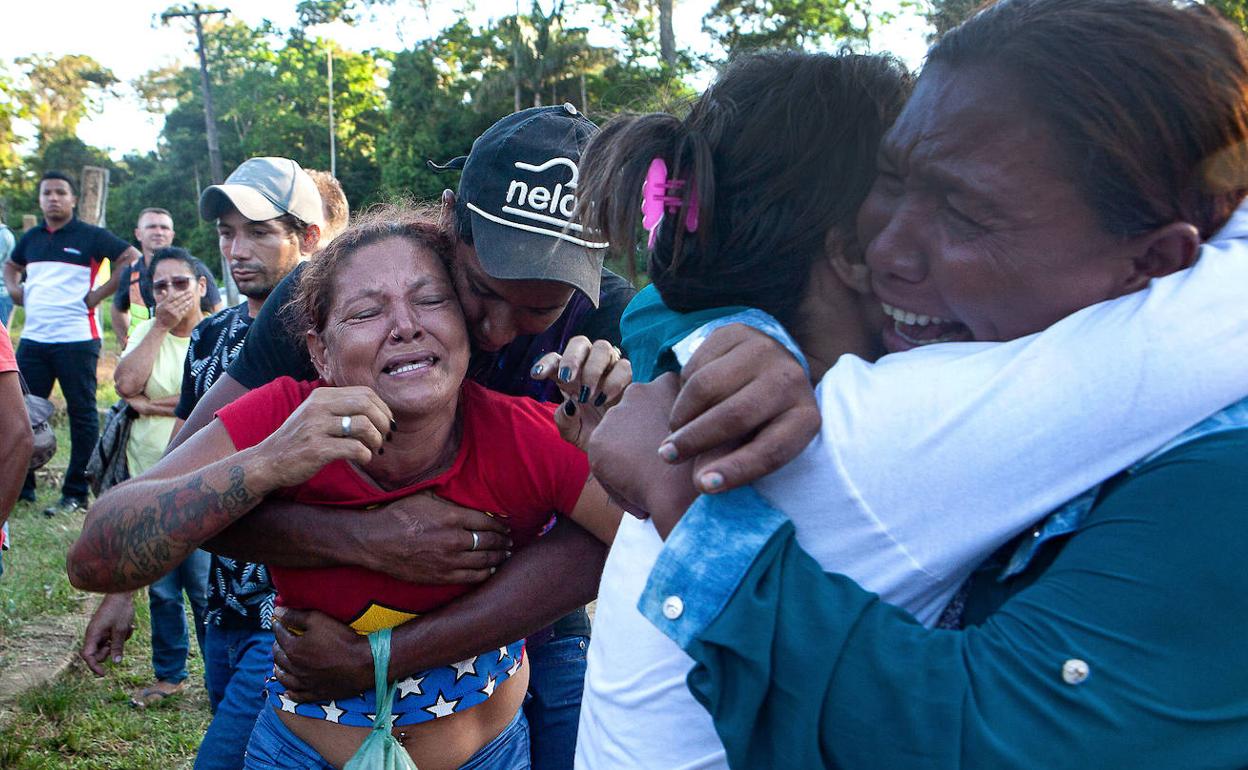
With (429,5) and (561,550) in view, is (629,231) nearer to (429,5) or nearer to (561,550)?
(561,550)

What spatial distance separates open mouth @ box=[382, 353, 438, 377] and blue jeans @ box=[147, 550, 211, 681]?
3440 millimetres

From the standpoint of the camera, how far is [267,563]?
2199mm

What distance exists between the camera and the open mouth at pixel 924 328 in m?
1.27

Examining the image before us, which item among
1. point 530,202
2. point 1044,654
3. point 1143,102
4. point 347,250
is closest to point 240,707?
point 347,250

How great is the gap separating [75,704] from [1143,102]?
18.8ft

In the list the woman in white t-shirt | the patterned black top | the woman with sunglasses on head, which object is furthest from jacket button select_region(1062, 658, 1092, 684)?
the woman with sunglasses on head

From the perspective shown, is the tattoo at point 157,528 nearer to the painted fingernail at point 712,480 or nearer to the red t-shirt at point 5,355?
the painted fingernail at point 712,480

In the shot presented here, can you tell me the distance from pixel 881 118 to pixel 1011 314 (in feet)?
1.16

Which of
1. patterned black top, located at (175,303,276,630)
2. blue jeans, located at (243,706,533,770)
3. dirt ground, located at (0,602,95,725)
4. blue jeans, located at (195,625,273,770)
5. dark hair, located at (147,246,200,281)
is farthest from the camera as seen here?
dark hair, located at (147,246,200,281)

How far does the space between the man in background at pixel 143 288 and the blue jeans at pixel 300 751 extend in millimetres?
4667

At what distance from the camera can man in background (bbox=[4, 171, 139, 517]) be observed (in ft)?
28.5

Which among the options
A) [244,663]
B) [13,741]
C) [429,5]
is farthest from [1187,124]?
[429,5]

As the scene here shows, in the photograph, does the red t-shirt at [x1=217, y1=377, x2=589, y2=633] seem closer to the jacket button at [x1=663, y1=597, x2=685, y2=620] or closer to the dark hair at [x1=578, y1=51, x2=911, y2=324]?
the dark hair at [x1=578, y1=51, x2=911, y2=324]

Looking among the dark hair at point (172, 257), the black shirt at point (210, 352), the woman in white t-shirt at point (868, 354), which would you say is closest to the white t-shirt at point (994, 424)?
the woman in white t-shirt at point (868, 354)
